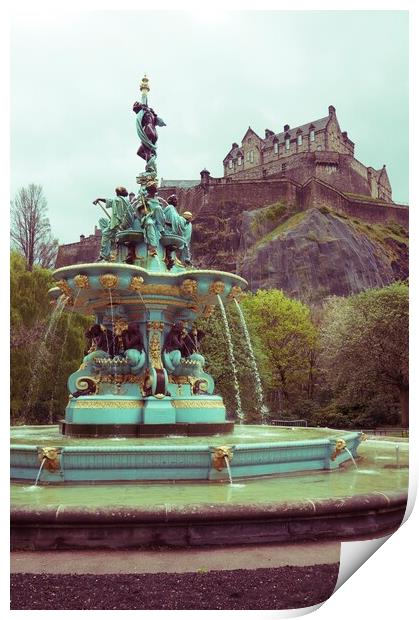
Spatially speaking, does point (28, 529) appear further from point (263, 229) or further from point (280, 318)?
point (263, 229)

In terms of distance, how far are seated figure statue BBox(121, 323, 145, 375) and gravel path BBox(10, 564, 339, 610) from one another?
656 centimetres

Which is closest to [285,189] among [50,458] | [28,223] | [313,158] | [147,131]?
[313,158]

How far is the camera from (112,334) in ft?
37.6

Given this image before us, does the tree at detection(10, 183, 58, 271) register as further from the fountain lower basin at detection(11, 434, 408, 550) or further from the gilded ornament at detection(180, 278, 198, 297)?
the fountain lower basin at detection(11, 434, 408, 550)

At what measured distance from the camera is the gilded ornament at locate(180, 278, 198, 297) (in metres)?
10.6

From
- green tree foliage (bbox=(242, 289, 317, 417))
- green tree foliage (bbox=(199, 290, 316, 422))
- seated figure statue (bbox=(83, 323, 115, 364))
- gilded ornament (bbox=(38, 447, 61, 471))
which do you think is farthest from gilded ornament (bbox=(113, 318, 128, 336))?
green tree foliage (bbox=(242, 289, 317, 417))

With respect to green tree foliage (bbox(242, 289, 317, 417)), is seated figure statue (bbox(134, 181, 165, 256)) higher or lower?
higher

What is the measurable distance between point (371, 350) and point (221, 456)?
2358 centimetres

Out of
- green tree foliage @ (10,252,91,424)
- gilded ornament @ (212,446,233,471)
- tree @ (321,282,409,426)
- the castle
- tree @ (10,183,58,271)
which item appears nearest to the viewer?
gilded ornament @ (212,446,233,471)

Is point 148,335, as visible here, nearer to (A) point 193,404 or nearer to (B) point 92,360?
(B) point 92,360

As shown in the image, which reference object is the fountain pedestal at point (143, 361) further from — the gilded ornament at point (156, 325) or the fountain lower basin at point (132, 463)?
the fountain lower basin at point (132, 463)

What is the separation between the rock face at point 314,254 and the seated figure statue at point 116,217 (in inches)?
1843

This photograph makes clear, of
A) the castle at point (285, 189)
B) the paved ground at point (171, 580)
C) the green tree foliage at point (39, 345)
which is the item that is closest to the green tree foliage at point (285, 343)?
the green tree foliage at point (39, 345)

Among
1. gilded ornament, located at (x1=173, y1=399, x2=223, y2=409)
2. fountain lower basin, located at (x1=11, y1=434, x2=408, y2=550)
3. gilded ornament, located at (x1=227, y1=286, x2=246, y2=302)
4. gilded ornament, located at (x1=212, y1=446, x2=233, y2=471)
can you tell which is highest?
gilded ornament, located at (x1=227, y1=286, x2=246, y2=302)
